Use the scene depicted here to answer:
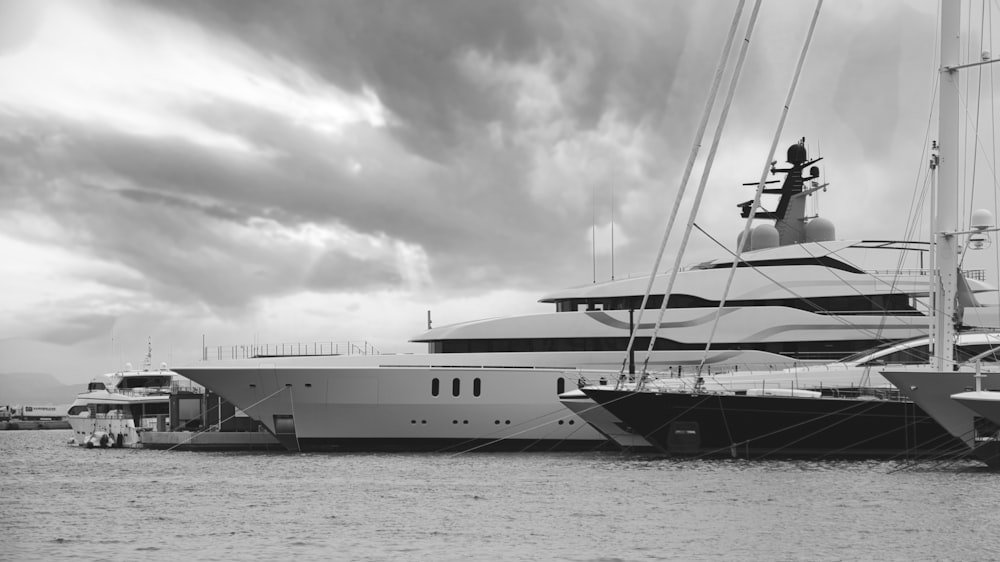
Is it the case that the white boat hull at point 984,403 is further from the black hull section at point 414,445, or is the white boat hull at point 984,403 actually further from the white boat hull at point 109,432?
the white boat hull at point 109,432

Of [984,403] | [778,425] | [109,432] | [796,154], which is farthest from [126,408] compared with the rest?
[984,403]

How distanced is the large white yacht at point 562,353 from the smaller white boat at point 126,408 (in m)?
16.5

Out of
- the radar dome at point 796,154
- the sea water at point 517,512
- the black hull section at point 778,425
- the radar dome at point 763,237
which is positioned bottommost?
the sea water at point 517,512

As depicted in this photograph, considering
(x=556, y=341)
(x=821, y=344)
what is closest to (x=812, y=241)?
(x=821, y=344)

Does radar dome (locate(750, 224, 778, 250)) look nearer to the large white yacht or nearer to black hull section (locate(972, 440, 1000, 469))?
the large white yacht

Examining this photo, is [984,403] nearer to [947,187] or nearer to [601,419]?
[947,187]

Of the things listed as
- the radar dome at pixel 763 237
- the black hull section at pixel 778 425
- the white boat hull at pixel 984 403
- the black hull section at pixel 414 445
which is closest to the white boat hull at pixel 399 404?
the black hull section at pixel 414 445

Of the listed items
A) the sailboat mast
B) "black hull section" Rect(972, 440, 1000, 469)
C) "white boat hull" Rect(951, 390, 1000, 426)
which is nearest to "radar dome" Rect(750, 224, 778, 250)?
the sailboat mast

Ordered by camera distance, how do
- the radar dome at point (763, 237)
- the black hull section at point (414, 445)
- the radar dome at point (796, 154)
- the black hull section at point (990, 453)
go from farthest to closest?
the radar dome at point (796, 154), the radar dome at point (763, 237), the black hull section at point (414, 445), the black hull section at point (990, 453)

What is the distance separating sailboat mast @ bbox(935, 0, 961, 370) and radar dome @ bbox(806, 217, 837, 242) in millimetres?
15678

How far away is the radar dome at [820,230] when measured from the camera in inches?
1727

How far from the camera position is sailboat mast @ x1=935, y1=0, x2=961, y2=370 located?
2750cm

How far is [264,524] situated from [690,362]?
20.8m

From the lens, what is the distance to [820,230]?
43.9 metres
